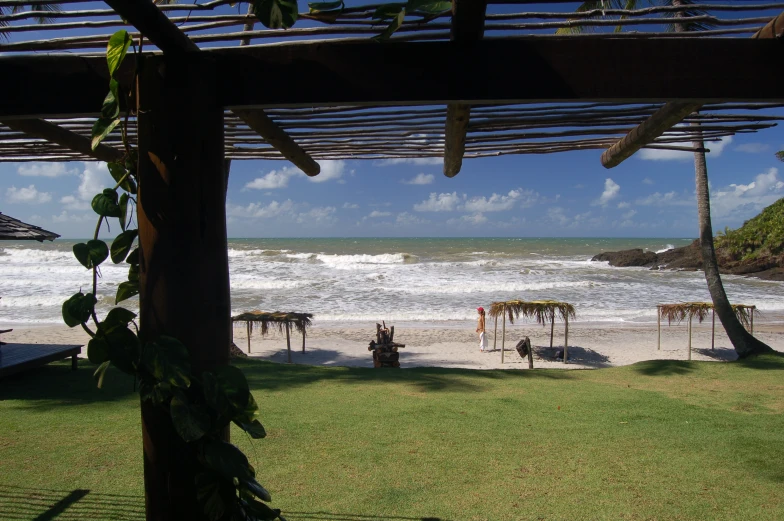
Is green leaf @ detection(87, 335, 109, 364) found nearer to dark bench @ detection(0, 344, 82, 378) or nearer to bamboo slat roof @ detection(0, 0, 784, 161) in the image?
bamboo slat roof @ detection(0, 0, 784, 161)

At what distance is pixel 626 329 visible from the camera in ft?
44.4

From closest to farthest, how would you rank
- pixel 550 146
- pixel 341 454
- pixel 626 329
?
pixel 550 146 → pixel 341 454 → pixel 626 329

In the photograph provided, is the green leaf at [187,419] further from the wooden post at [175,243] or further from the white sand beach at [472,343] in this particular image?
the white sand beach at [472,343]

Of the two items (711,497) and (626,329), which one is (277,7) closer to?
(711,497)

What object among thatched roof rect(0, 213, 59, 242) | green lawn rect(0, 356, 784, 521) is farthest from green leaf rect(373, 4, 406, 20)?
thatched roof rect(0, 213, 59, 242)

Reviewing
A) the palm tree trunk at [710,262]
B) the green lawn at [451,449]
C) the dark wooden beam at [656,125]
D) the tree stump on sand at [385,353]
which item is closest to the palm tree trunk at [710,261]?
the palm tree trunk at [710,262]

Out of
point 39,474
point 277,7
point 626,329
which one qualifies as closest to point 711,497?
point 277,7

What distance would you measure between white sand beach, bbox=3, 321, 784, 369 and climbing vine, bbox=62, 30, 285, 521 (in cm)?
862

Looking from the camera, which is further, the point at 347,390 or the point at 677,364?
the point at 677,364

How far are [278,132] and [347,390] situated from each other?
383 cm

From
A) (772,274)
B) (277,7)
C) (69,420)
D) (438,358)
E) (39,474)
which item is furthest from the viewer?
(772,274)

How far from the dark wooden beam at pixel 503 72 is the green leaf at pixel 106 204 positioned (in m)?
0.40

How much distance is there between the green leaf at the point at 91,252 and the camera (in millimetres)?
1451

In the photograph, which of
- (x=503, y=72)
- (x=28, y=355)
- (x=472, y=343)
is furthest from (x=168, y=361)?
(x=472, y=343)
